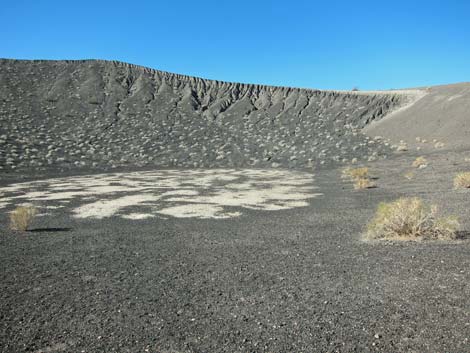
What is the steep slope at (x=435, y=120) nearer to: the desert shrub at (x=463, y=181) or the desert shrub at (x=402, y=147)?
the desert shrub at (x=402, y=147)

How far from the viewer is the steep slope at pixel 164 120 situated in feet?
133

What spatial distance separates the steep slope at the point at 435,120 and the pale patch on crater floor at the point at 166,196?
65.7 feet

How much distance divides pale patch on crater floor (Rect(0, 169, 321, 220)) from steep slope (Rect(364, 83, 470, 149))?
20011mm

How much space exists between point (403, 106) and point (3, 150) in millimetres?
49471

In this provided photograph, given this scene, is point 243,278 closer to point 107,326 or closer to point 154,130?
point 107,326

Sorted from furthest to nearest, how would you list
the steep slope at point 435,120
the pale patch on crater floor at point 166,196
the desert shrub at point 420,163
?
the steep slope at point 435,120, the desert shrub at point 420,163, the pale patch on crater floor at point 166,196

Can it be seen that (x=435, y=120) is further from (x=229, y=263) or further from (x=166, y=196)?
(x=229, y=263)

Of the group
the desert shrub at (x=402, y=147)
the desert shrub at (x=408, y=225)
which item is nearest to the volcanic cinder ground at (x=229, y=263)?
the desert shrub at (x=402, y=147)

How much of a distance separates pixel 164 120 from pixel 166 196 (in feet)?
115

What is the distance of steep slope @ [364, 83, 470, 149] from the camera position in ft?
128

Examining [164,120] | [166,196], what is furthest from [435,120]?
[166,196]

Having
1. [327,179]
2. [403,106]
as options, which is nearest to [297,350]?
[327,179]

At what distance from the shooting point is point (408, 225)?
962 centimetres

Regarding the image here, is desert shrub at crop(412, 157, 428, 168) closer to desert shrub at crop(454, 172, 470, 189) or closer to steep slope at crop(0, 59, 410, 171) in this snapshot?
steep slope at crop(0, 59, 410, 171)
